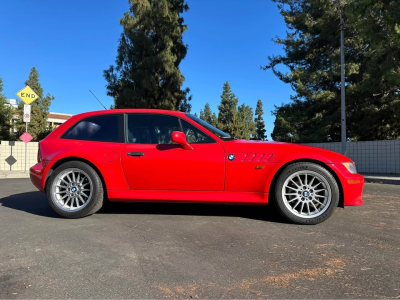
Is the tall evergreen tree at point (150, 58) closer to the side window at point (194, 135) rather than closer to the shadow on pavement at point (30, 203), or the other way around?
the shadow on pavement at point (30, 203)

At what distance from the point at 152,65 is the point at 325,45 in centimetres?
1045

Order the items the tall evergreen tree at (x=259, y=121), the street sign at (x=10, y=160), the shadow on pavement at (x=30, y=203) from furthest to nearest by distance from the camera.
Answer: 1. the tall evergreen tree at (x=259, y=121)
2. the street sign at (x=10, y=160)
3. the shadow on pavement at (x=30, y=203)

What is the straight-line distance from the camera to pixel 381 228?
374 cm

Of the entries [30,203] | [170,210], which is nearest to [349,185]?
[170,210]

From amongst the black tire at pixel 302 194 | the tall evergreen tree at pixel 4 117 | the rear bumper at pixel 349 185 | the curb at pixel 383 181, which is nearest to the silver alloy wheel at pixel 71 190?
the black tire at pixel 302 194

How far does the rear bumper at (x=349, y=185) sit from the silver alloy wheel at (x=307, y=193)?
0.20m

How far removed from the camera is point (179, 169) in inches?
158

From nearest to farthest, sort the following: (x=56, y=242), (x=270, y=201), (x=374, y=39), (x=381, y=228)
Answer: (x=56, y=242) → (x=381, y=228) → (x=270, y=201) → (x=374, y=39)

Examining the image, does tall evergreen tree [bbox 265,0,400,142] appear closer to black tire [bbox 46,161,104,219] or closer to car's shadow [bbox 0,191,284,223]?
car's shadow [bbox 0,191,284,223]

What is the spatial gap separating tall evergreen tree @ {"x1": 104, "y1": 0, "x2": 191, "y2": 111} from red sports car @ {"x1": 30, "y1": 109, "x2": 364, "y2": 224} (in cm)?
1403

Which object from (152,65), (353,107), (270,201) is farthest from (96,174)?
(353,107)

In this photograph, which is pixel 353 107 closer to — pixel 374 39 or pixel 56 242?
pixel 374 39

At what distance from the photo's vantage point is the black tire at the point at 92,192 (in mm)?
4145

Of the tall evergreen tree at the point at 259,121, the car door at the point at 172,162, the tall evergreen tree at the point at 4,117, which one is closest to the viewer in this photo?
the car door at the point at 172,162
